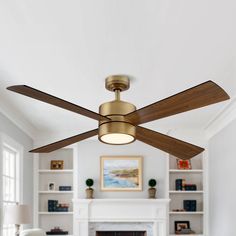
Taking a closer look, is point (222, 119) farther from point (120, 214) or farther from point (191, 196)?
point (120, 214)

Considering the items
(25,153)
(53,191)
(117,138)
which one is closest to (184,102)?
(117,138)

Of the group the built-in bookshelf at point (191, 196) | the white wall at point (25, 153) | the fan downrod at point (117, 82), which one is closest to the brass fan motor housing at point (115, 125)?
the fan downrod at point (117, 82)

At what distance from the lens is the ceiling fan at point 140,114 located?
8.74ft

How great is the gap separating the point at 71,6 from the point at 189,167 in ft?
17.7

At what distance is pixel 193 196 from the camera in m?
7.89

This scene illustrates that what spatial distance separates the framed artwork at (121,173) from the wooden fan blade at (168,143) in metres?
4.17

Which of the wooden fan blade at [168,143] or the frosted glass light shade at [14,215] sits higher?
the wooden fan blade at [168,143]

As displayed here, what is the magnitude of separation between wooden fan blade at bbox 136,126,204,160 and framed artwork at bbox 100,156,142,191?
4172mm

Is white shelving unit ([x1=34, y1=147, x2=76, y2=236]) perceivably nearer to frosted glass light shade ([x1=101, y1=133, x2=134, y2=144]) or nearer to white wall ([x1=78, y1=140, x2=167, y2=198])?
white wall ([x1=78, y1=140, x2=167, y2=198])

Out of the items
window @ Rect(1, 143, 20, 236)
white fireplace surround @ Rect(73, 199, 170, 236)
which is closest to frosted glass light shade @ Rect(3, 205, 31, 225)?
window @ Rect(1, 143, 20, 236)

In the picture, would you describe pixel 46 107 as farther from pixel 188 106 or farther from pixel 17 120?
pixel 188 106

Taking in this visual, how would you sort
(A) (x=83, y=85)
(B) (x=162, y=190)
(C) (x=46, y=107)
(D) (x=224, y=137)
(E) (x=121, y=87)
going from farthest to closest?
(B) (x=162, y=190), (D) (x=224, y=137), (C) (x=46, y=107), (A) (x=83, y=85), (E) (x=121, y=87)

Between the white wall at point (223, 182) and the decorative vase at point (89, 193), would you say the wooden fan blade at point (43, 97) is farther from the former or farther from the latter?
the decorative vase at point (89, 193)

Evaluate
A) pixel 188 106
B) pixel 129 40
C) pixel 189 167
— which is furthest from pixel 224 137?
pixel 188 106
